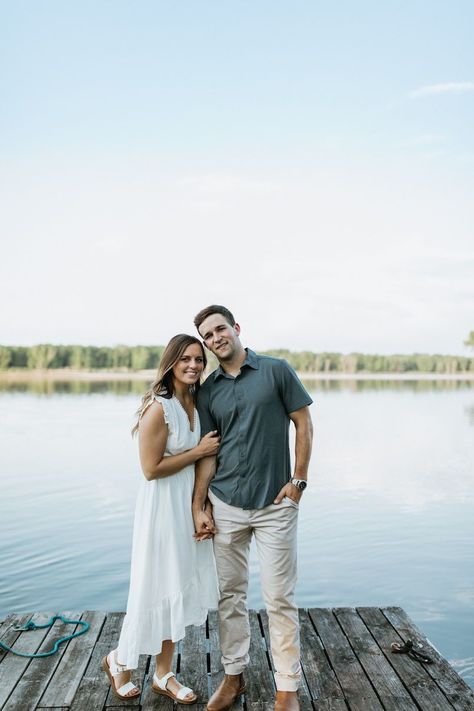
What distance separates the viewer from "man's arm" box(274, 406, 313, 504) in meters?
3.31

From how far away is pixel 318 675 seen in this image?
3.63 meters

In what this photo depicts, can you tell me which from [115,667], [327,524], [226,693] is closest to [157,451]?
[115,667]

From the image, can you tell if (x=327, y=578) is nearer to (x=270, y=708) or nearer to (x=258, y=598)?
(x=258, y=598)

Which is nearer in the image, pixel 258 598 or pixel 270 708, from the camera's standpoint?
pixel 270 708

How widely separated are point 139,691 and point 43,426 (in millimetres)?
16212

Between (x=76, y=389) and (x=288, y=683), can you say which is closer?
(x=288, y=683)

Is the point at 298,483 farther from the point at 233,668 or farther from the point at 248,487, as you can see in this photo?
the point at 233,668

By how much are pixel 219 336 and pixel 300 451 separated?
640mm

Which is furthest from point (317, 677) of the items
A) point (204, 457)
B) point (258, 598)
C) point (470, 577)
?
point (470, 577)

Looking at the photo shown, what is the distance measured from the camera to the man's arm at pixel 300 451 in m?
3.31

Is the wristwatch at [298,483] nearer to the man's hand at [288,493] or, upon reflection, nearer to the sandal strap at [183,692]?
the man's hand at [288,493]

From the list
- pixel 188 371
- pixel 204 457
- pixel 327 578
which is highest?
pixel 188 371

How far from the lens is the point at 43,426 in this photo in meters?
19.0

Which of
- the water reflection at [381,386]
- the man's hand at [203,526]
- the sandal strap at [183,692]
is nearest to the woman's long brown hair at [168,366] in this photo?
the man's hand at [203,526]
